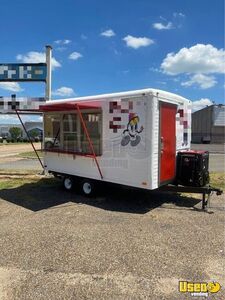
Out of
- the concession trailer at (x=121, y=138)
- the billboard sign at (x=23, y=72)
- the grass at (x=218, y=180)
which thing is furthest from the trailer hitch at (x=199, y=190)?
the billboard sign at (x=23, y=72)

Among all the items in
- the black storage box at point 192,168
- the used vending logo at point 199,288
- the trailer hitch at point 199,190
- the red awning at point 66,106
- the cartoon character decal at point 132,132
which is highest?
the red awning at point 66,106

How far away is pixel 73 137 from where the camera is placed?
28.1 ft

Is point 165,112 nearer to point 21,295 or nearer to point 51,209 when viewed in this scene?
point 51,209

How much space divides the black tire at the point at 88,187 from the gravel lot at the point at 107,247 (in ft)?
0.94

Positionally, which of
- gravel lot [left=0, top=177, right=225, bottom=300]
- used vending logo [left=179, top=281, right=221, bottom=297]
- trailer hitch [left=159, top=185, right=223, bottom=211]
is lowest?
used vending logo [left=179, top=281, right=221, bottom=297]

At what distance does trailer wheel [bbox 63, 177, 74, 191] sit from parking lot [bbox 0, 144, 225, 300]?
0.81 metres

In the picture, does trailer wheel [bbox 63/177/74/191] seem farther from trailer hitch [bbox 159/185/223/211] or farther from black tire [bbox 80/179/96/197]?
trailer hitch [bbox 159/185/223/211]

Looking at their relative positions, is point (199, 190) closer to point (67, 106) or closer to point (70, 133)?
point (70, 133)

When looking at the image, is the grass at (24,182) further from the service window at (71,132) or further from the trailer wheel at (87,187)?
the trailer wheel at (87,187)

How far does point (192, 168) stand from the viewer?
738 cm

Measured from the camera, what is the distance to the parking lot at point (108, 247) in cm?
371

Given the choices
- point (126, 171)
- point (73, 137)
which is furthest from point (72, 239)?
point (73, 137)

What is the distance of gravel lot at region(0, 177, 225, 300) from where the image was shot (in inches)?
146

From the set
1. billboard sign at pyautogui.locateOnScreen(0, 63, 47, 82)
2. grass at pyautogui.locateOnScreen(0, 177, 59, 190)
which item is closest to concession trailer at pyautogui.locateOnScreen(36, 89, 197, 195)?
grass at pyautogui.locateOnScreen(0, 177, 59, 190)
